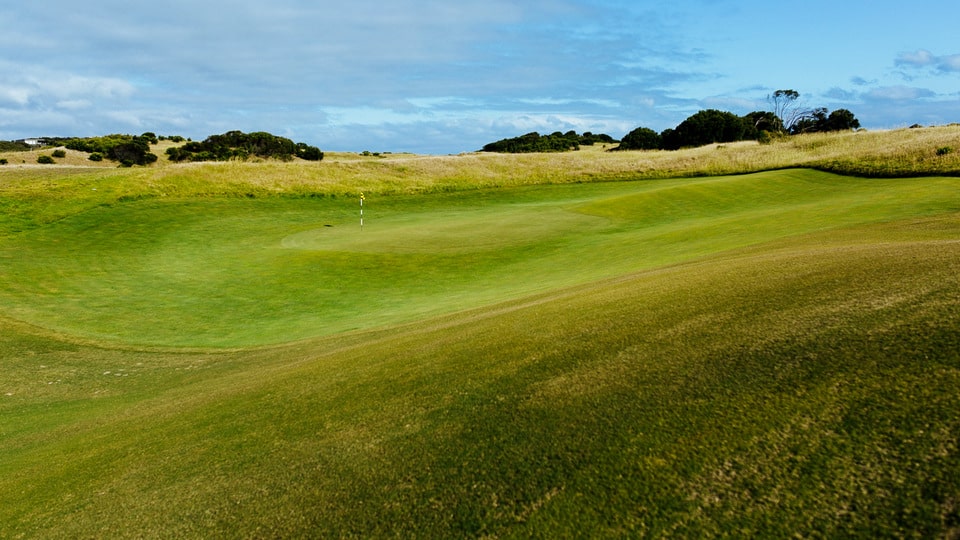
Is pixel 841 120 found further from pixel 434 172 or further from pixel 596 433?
pixel 596 433

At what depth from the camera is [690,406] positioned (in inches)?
152

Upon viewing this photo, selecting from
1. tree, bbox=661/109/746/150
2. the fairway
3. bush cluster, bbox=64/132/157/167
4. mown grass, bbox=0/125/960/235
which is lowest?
the fairway

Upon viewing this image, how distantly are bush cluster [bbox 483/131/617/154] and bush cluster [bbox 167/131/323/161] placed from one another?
28.5 m

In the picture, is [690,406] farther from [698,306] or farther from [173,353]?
[173,353]

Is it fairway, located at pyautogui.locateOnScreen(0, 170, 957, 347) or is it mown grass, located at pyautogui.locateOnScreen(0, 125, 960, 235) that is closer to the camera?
fairway, located at pyautogui.locateOnScreen(0, 170, 957, 347)

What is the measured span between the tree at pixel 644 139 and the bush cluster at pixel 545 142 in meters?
8.35

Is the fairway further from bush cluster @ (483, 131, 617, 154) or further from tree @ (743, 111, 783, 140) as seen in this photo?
tree @ (743, 111, 783, 140)

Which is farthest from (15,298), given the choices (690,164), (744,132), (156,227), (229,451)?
(744,132)

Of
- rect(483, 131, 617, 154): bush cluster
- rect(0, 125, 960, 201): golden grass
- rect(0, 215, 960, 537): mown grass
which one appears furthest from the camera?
rect(483, 131, 617, 154): bush cluster

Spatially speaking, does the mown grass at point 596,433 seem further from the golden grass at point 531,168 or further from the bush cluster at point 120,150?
the bush cluster at point 120,150

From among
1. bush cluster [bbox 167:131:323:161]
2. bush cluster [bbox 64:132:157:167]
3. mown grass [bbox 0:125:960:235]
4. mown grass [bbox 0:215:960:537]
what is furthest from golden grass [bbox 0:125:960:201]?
mown grass [bbox 0:215:960:537]

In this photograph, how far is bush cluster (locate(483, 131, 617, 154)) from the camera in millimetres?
91044

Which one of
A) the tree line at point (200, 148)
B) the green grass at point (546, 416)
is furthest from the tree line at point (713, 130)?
the green grass at point (546, 416)

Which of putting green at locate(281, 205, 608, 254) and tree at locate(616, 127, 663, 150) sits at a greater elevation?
tree at locate(616, 127, 663, 150)
